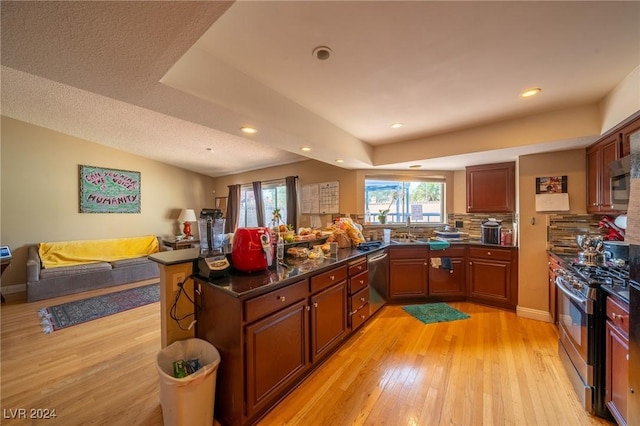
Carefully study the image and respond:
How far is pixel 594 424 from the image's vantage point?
1.46m

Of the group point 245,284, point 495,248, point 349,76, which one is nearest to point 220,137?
point 349,76

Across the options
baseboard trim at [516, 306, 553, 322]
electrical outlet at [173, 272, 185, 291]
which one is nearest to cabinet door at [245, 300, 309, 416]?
electrical outlet at [173, 272, 185, 291]

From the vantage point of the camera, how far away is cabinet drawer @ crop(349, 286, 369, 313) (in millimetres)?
2400

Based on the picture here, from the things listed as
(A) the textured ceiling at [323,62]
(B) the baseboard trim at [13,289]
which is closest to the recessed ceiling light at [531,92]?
(A) the textured ceiling at [323,62]

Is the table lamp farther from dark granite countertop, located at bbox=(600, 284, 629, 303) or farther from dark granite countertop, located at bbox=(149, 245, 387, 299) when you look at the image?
dark granite countertop, located at bbox=(600, 284, 629, 303)

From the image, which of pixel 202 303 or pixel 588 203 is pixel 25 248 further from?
pixel 588 203

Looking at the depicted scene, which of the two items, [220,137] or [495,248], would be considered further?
[220,137]

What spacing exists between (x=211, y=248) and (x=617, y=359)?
2812 mm

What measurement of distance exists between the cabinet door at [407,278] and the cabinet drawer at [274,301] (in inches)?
73.7

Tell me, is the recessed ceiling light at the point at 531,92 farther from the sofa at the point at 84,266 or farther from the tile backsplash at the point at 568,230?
the sofa at the point at 84,266

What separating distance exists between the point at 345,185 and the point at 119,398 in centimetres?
354

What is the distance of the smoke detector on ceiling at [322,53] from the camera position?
4.74 feet

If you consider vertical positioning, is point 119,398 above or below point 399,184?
below

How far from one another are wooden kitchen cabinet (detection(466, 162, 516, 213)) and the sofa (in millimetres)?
5901
